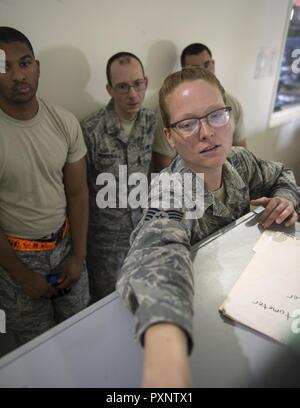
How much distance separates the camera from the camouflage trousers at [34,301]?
3.98 feet

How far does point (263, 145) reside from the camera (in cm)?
303

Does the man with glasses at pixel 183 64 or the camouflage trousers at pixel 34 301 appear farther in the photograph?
the man with glasses at pixel 183 64

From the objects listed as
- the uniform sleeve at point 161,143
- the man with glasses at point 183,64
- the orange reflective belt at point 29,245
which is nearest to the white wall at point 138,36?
the man with glasses at point 183,64

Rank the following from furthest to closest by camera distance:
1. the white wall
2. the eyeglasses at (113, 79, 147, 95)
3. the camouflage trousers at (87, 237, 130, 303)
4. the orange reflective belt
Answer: the camouflage trousers at (87, 237, 130, 303) → the eyeglasses at (113, 79, 147, 95) → the white wall → the orange reflective belt

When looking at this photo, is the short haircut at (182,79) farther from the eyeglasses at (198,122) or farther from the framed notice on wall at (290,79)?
the framed notice on wall at (290,79)

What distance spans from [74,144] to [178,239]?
80 cm

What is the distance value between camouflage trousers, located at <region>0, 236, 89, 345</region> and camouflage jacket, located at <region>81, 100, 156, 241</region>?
328 mm

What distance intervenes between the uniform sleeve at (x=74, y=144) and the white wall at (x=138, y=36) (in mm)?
279

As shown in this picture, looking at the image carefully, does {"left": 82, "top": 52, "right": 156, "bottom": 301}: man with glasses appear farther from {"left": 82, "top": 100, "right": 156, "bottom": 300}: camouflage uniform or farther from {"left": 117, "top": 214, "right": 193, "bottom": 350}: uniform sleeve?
{"left": 117, "top": 214, "right": 193, "bottom": 350}: uniform sleeve

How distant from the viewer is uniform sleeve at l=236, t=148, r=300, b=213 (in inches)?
43.1

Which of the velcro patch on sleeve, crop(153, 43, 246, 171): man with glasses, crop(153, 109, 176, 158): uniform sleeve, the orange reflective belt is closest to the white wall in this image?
crop(153, 43, 246, 171): man with glasses

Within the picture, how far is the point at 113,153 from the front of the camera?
5.06 ft

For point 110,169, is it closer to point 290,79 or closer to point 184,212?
point 184,212
